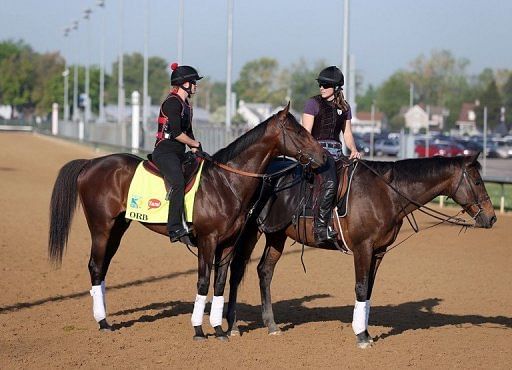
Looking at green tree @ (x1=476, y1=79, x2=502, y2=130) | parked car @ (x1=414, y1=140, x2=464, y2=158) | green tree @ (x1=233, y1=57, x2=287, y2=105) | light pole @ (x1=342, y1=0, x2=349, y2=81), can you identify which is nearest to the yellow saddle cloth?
light pole @ (x1=342, y1=0, x2=349, y2=81)

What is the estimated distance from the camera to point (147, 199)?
11.0m

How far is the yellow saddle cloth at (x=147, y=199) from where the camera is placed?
11.0 m

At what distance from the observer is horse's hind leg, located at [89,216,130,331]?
1106cm

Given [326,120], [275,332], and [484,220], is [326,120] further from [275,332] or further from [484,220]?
[275,332]

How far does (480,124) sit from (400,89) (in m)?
29.4

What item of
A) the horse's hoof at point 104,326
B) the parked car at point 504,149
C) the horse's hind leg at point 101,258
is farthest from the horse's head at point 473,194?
the parked car at point 504,149

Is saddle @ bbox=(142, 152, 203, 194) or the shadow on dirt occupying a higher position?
saddle @ bbox=(142, 152, 203, 194)

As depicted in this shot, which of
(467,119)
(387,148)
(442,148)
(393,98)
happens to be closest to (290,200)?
(442,148)

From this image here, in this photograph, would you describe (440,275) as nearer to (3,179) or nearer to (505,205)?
(505,205)

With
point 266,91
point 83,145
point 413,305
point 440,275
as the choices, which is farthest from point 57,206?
point 266,91

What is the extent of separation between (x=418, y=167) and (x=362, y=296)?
155 cm

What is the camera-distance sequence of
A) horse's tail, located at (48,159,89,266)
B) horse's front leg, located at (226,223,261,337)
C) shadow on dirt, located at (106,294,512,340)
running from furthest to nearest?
shadow on dirt, located at (106,294,512,340) → horse's tail, located at (48,159,89,266) → horse's front leg, located at (226,223,261,337)

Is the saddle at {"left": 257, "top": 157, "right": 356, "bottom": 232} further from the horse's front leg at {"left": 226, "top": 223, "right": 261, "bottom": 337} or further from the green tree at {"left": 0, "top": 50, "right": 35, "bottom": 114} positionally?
the green tree at {"left": 0, "top": 50, "right": 35, "bottom": 114}

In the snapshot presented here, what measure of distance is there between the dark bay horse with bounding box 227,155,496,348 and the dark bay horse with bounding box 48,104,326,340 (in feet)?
2.19
